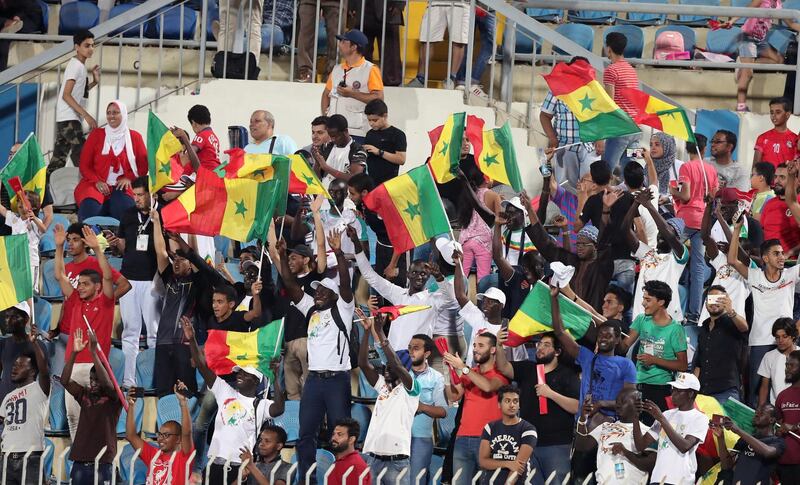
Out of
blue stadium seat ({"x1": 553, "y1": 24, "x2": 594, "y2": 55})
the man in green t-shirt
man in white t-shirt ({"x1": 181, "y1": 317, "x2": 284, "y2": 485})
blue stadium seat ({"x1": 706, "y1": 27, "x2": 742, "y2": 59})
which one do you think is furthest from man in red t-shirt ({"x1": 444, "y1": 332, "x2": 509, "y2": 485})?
blue stadium seat ({"x1": 706, "y1": 27, "x2": 742, "y2": 59})

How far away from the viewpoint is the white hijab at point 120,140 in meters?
18.6

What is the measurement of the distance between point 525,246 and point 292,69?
341 centimetres

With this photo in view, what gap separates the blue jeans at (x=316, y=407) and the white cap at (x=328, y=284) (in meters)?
0.81

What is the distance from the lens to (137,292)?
1711 cm

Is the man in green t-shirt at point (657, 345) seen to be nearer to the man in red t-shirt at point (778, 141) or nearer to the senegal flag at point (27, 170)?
the man in red t-shirt at point (778, 141)

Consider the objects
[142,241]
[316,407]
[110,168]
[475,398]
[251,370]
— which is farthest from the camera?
[110,168]

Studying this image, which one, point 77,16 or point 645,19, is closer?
point 77,16

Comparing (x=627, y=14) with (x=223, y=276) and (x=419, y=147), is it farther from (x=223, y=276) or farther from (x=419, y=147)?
(x=223, y=276)

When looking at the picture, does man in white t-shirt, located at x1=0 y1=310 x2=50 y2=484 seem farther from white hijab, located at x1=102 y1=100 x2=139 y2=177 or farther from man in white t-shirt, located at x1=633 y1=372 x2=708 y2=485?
man in white t-shirt, located at x1=633 y1=372 x2=708 y2=485

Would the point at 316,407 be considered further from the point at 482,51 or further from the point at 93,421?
the point at 482,51

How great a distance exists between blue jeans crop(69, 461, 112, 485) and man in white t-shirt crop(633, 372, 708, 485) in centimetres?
423

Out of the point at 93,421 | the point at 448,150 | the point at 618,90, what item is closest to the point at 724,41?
the point at 618,90

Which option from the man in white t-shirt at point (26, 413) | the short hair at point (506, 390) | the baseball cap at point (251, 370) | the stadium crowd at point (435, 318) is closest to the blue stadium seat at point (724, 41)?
the stadium crowd at point (435, 318)

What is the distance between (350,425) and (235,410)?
110 cm
